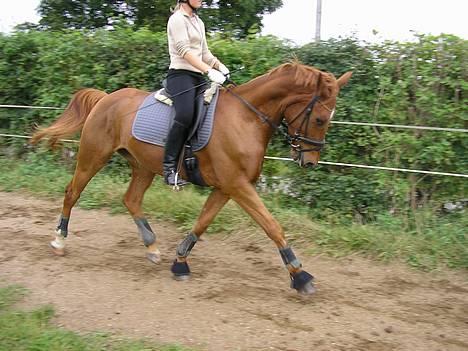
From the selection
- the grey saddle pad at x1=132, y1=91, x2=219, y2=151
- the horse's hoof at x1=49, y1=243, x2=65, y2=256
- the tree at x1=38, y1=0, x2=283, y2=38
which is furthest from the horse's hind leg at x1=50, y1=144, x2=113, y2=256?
the tree at x1=38, y1=0, x2=283, y2=38

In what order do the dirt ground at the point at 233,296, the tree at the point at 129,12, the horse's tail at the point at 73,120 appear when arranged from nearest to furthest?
1. the dirt ground at the point at 233,296
2. the horse's tail at the point at 73,120
3. the tree at the point at 129,12

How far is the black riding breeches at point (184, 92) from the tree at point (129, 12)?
58.4ft

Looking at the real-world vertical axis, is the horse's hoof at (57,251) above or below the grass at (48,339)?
above

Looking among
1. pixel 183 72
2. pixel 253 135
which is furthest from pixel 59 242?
pixel 253 135

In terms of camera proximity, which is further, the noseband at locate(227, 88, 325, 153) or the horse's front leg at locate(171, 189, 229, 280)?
the horse's front leg at locate(171, 189, 229, 280)

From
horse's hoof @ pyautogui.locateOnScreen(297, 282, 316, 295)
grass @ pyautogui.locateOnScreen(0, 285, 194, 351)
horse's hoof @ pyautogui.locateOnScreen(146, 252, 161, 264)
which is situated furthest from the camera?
horse's hoof @ pyautogui.locateOnScreen(146, 252, 161, 264)

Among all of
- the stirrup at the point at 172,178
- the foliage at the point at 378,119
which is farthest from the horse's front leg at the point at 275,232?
the foliage at the point at 378,119

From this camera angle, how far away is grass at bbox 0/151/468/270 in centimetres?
607

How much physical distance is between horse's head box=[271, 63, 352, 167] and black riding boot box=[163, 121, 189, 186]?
1020mm

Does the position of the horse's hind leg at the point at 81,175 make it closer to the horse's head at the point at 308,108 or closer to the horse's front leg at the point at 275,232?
the horse's front leg at the point at 275,232

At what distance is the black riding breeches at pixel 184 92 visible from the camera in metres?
5.19

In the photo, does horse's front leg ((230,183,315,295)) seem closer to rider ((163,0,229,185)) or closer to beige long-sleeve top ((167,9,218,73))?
rider ((163,0,229,185))

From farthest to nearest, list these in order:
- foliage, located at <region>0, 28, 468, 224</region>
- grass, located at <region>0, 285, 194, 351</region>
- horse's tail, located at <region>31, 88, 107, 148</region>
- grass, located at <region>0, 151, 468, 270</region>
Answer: foliage, located at <region>0, 28, 468, 224</region>
horse's tail, located at <region>31, 88, 107, 148</region>
grass, located at <region>0, 151, 468, 270</region>
grass, located at <region>0, 285, 194, 351</region>

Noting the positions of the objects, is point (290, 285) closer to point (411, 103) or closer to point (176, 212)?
Result: point (176, 212)
